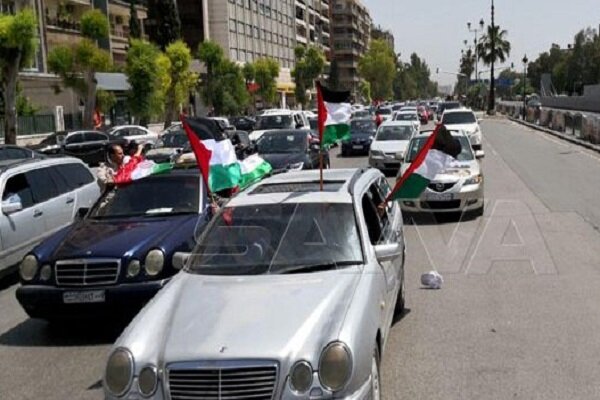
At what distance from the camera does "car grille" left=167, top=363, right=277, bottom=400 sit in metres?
4.03

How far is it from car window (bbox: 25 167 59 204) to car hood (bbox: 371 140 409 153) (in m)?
12.6

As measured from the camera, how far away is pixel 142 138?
34875mm

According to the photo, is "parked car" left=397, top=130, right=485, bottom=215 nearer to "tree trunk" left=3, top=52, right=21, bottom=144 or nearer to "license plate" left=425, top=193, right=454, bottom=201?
"license plate" left=425, top=193, right=454, bottom=201

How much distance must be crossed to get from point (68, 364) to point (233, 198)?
216cm

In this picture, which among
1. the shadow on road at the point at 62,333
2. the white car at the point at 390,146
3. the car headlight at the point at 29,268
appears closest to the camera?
the shadow on road at the point at 62,333

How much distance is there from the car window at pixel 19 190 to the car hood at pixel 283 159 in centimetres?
712

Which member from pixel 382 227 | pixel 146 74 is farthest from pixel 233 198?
pixel 146 74

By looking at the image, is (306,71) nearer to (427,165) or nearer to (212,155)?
(212,155)

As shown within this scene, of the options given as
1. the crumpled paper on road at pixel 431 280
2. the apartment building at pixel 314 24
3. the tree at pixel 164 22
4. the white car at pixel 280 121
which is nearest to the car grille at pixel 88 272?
the crumpled paper on road at pixel 431 280

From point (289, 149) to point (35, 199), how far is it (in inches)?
352

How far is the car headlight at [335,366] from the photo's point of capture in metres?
4.13

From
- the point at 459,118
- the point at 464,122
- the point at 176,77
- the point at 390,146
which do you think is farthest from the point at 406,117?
the point at 176,77

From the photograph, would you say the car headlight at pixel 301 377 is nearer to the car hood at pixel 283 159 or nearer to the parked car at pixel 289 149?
the car hood at pixel 283 159

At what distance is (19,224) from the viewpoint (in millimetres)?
10258
